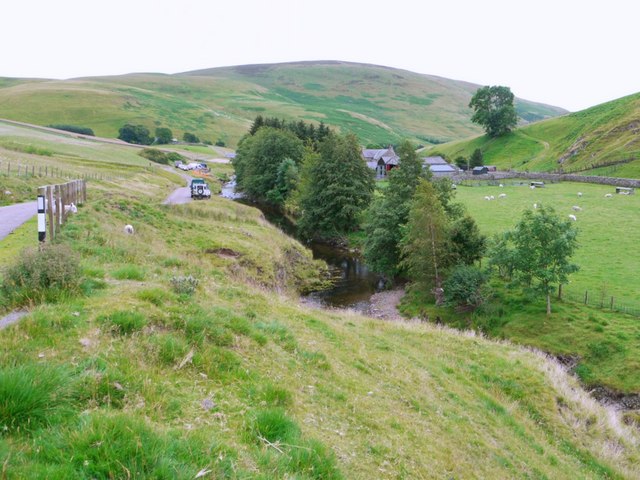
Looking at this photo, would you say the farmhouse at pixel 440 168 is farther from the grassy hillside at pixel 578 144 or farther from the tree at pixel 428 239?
the tree at pixel 428 239

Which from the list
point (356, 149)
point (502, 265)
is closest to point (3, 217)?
point (502, 265)

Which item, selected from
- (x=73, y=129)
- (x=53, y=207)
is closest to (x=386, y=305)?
(x=53, y=207)

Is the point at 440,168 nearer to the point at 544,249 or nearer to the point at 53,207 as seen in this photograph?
the point at 544,249

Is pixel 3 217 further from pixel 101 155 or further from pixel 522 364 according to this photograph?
pixel 101 155

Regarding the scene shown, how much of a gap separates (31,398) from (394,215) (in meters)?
38.0

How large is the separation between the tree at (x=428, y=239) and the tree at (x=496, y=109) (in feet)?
414

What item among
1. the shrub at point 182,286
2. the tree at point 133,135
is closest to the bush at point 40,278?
the shrub at point 182,286

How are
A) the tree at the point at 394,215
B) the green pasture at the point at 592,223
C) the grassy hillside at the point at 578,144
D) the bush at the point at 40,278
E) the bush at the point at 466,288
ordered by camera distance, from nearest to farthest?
the bush at the point at 40,278, the bush at the point at 466,288, the green pasture at the point at 592,223, the tree at the point at 394,215, the grassy hillside at the point at 578,144

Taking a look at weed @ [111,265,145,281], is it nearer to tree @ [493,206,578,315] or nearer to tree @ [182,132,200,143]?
tree @ [493,206,578,315]

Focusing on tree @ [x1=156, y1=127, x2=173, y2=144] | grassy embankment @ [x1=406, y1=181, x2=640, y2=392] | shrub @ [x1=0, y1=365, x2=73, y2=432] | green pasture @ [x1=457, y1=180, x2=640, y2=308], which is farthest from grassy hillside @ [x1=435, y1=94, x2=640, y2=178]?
shrub @ [x1=0, y1=365, x2=73, y2=432]

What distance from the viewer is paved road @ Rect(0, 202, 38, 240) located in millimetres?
18938

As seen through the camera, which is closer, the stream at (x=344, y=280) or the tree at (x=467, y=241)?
the stream at (x=344, y=280)

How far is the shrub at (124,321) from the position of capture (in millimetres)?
8711

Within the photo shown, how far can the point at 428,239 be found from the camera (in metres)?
34.9
